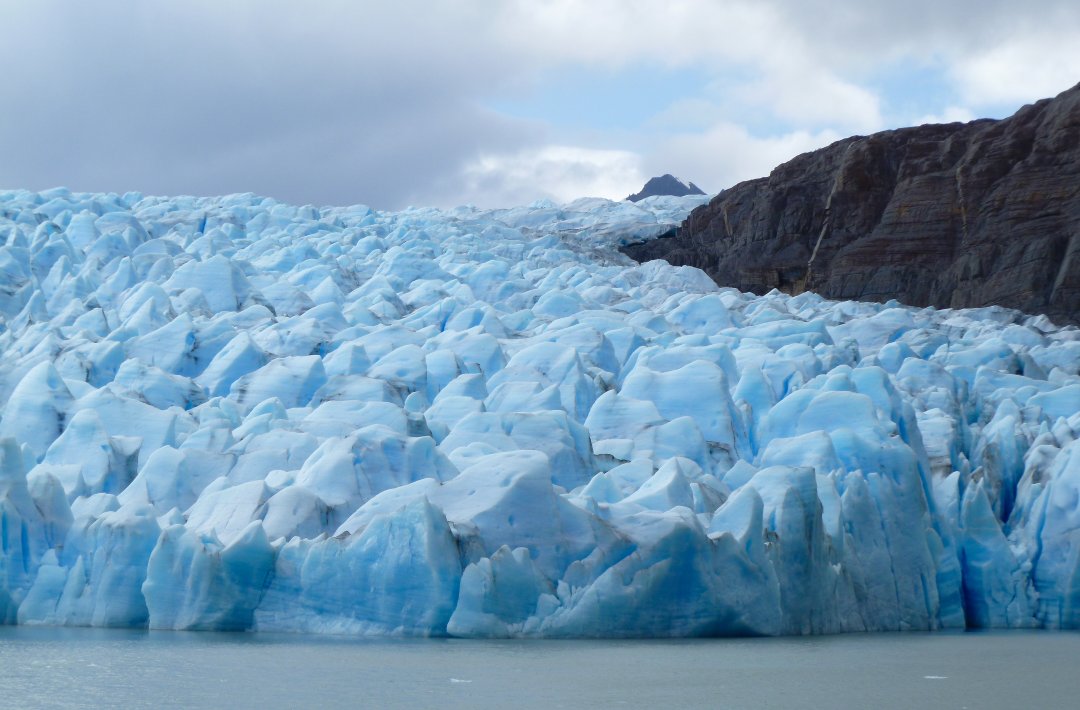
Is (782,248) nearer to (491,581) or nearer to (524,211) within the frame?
(524,211)

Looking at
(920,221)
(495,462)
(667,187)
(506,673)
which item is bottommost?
(506,673)

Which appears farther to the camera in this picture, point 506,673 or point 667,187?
point 667,187

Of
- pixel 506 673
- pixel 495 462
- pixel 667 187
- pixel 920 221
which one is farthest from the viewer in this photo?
pixel 667 187

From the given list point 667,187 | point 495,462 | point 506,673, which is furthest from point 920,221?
point 667,187

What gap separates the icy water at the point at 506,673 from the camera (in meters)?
7.15

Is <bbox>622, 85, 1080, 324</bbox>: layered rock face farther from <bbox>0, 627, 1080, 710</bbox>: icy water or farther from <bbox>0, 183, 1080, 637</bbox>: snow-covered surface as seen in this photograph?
<bbox>0, 627, 1080, 710</bbox>: icy water

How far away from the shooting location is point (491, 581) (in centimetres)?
1059

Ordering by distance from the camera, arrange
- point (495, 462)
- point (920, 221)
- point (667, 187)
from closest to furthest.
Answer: point (495, 462) < point (920, 221) < point (667, 187)

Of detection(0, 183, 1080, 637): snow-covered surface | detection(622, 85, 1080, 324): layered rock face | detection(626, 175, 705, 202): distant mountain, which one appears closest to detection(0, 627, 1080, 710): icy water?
detection(0, 183, 1080, 637): snow-covered surface

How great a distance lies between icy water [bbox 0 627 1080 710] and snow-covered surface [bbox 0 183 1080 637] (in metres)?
0.62

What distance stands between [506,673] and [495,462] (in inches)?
142

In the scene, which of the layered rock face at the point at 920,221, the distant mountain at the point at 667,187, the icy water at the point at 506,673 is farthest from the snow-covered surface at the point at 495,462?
the distant mountain at the point at 667,187

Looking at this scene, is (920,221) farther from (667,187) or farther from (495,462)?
(667,187)

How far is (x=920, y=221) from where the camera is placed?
34.6 m
